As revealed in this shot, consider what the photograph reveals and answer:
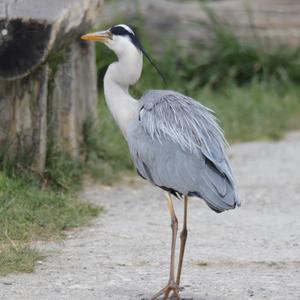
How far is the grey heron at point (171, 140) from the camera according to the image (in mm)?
5328

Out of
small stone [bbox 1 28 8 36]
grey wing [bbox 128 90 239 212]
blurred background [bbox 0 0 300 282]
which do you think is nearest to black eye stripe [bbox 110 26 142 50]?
grey wing [bbox 128 90 239 212]

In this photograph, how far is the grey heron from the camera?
17.5 feet

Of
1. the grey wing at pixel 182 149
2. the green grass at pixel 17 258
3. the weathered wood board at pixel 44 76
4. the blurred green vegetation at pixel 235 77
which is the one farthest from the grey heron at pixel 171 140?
the blurred green vegetation at pixel 235 77

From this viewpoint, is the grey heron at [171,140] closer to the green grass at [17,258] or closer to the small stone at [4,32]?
the small stone at [4,32]

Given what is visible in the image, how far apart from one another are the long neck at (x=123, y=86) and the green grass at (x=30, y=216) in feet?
3.16

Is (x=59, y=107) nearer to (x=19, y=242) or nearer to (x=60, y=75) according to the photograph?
(x=60, y=75)

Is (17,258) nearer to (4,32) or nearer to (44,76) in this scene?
(4,32)

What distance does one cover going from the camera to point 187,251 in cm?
625

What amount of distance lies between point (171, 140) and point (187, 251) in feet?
3.16

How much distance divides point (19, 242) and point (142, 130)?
1152 millimetres

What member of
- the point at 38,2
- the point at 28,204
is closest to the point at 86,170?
the point at 28,204

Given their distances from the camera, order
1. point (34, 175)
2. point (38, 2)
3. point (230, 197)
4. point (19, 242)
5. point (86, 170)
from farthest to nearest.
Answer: point (86, 170)
point (34, 175)
point (38, 2)
point (19, 242)
point (230, 197)

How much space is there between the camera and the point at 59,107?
7562 mm

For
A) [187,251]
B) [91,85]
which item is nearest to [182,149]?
[187,251]
